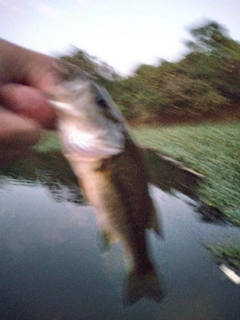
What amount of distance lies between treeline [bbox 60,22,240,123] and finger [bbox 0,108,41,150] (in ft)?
26.0

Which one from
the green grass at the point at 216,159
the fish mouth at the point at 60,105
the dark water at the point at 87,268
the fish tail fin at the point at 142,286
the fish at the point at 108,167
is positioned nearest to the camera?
the fish mouth at the point at 60,105

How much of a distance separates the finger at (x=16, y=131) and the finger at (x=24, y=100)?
0.06 feet

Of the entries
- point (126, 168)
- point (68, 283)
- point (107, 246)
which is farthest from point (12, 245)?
point (126, 168)

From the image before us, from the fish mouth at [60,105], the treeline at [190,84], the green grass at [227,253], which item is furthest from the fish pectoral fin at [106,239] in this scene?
the treeline at [190,84]

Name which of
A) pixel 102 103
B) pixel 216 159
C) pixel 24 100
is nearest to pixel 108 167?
pixel 102 103

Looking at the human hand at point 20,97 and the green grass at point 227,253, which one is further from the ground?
the human hand at point 20,97

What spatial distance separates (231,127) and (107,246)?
7852 mm

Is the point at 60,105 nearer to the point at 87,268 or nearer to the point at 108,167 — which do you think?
the point at 108,167

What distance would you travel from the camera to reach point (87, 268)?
1.76 meters

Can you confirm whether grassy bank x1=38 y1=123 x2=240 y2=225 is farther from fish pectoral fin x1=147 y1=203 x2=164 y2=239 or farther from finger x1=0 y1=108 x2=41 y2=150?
finger x1=0 y1=108 x2=41 y2=150

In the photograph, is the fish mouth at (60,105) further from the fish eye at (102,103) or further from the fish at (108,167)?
the fish eye at (102,103)

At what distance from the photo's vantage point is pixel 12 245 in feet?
6.61

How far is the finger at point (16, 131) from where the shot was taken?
696 millimetres

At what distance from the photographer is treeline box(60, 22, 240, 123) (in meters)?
9.04
